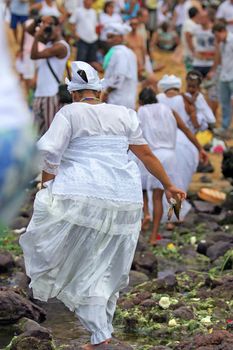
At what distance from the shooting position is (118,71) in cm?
1370

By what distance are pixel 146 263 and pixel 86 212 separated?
337cm

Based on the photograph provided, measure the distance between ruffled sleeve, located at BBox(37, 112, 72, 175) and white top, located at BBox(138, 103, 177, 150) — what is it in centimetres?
459

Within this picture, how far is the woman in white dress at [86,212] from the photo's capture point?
6.25 metres

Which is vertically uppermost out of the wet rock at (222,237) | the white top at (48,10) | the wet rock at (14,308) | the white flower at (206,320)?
the white top at (48,10)

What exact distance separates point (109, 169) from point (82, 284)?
0.68m

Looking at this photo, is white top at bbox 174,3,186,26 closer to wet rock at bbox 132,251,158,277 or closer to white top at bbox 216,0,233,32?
white top at bbox 216,0,233,32

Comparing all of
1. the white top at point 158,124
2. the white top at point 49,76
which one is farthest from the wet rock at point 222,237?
the white top at point 49,76

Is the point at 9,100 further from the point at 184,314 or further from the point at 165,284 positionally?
the point at 165,284

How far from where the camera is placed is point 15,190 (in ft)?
10.1

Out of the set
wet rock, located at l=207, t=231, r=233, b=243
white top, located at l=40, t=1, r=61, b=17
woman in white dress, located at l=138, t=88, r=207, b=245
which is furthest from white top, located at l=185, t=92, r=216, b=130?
white top, located at l=40, t=1, r=61, b=17

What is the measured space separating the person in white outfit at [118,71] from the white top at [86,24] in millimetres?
4463

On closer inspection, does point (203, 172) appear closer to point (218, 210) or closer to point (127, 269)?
point (218, 210)

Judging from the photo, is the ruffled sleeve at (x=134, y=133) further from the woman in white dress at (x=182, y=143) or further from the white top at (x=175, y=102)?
the white top at (x=175, y=102)

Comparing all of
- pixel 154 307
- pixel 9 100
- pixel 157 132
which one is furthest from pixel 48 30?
pixel 9 100
